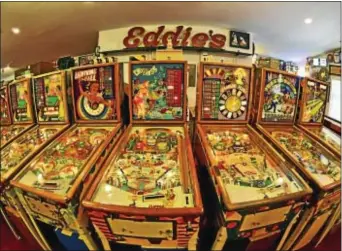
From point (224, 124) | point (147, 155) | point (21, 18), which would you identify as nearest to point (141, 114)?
point (147, 155)

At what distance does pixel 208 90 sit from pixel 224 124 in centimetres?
18

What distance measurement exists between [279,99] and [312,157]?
28 cm

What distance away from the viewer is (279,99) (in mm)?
898

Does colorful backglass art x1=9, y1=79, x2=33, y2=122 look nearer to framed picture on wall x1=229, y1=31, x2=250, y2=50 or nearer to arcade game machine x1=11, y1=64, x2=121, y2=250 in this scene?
arcade game machine x1=11, y1=64, x2=121, y2=250

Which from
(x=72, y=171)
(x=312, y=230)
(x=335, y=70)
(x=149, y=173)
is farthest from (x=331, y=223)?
(x=72, y=171)

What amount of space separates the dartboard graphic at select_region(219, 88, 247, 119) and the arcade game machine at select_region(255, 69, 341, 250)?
21 cm

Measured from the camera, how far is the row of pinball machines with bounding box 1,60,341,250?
0.66 meters

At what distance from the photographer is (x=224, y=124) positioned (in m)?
1.17

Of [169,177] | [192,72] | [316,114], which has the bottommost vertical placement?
[169,177]

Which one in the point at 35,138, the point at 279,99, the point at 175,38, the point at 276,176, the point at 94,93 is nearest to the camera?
the point at 175,38

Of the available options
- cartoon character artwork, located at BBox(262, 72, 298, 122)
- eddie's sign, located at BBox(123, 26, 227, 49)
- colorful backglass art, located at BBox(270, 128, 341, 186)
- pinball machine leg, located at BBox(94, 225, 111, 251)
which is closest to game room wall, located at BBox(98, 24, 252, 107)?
eddie's sign, located at BBox(123, 26, 227, 49)

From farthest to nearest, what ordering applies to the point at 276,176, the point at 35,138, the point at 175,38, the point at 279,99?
the point at 279,99
the point at 276,176
the point at 35,138
the point at 175,38

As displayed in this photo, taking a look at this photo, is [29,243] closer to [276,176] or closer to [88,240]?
[88,240]

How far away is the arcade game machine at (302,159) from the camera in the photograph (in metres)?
0.65
